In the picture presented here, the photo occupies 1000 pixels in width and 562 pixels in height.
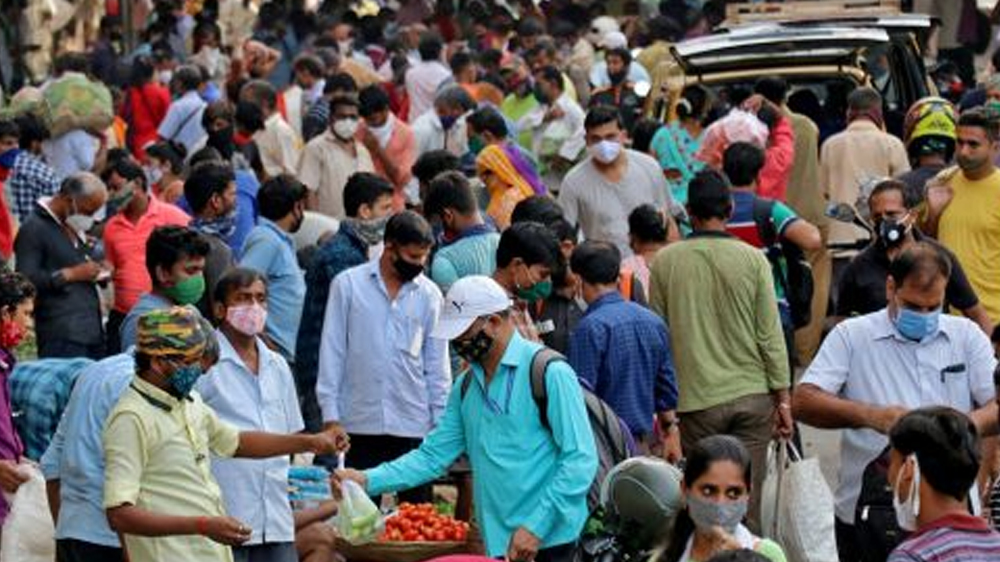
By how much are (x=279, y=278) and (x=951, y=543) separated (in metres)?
6.38

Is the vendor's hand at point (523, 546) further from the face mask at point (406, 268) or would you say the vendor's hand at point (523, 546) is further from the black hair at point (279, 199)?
the black hair at point (279, 199)

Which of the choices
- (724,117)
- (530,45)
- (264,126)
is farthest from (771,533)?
(530,45)

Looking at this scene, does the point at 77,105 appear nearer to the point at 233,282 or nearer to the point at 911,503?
the point at 233,282

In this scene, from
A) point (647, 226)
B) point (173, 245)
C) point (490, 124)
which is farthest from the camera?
point (490, 124)

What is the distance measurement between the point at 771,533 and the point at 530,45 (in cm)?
1652

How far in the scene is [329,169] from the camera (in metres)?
17.7

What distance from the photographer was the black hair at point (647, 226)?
13094 mm

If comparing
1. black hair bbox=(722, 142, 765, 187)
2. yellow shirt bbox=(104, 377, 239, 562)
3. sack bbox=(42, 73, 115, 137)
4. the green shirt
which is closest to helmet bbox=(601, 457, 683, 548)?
yellow shirt bbox=(104, 377, 239, 562)

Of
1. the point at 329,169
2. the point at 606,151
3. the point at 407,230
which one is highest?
the point at 407,230

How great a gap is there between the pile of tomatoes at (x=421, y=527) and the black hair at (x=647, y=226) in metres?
2.28

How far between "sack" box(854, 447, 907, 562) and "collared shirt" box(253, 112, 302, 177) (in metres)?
9.40

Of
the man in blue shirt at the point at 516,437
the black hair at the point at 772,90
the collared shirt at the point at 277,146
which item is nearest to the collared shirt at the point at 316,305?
the man in blue shirt at the point at 516,437

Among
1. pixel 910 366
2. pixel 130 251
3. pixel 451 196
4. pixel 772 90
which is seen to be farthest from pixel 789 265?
pixel 910 366

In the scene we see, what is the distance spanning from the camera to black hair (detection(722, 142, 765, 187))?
14164 mm
